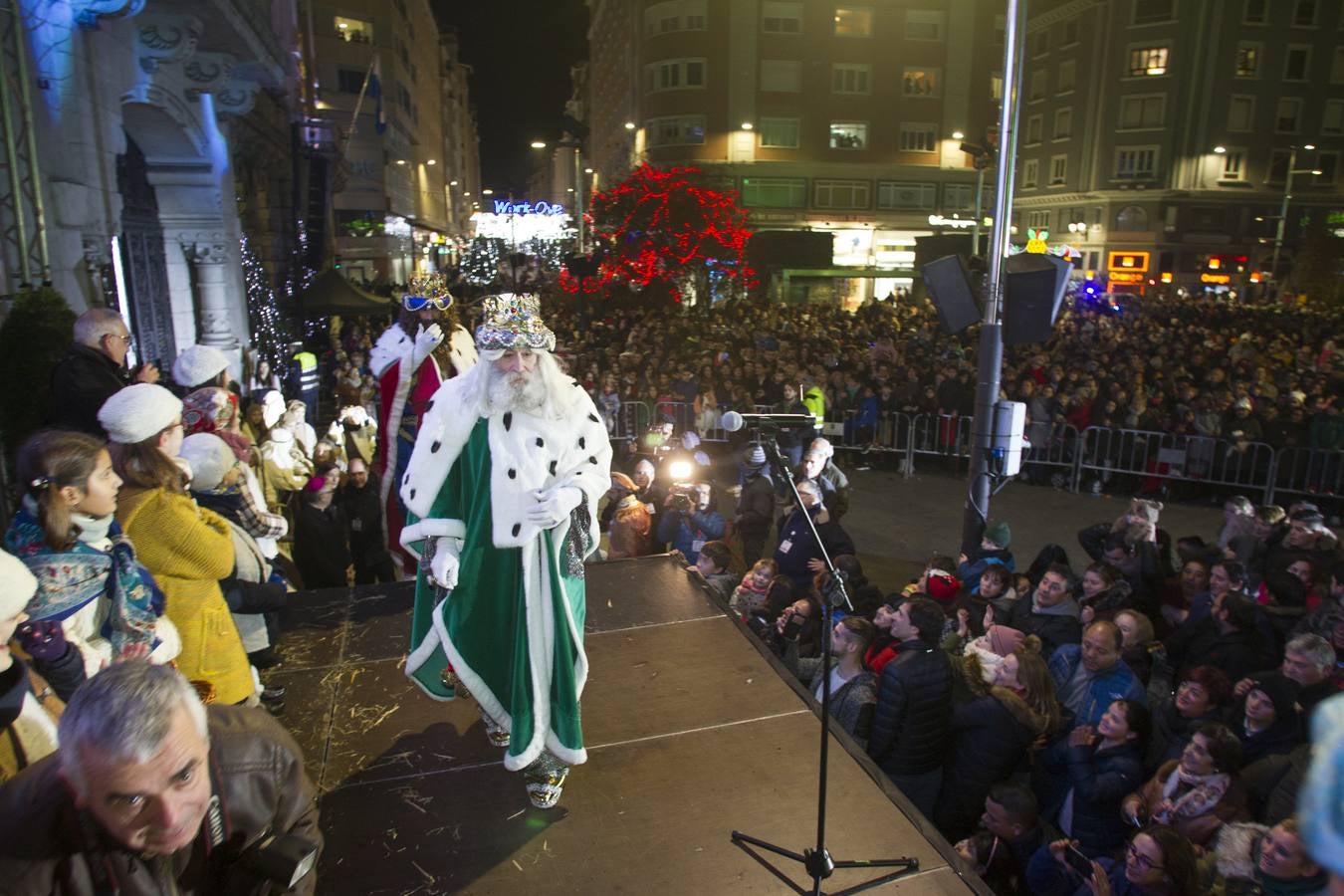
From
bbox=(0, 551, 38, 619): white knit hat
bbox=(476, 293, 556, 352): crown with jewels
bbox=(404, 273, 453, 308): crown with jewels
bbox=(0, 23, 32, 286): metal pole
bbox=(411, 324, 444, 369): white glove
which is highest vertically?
bbox=(0, 23, 32, 286): metal pole

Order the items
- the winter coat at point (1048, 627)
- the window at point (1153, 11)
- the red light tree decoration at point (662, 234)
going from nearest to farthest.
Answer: the winter coat at point (1048, 627)
the red light tree decoration at point (662, 234)
the window at point (1153, 11)

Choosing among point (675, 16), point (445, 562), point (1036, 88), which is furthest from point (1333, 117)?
point (445, 562)

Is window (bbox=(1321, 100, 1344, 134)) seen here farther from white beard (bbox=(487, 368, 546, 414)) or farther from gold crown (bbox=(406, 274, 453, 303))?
white beard (bbox=(487, 368, 546, 414))

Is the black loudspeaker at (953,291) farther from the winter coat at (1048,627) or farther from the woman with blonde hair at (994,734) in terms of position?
the woman with blonde hair at (994,734)

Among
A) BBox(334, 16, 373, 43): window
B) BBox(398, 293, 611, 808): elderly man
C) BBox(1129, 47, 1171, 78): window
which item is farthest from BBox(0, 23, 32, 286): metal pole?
BBox(1129, 47, 1171, 78): window

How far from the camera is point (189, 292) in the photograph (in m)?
12.0

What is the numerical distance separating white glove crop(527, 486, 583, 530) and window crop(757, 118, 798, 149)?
35.9 meters

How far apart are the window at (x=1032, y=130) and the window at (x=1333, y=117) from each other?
13476mm

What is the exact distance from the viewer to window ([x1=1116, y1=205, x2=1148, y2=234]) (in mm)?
43656

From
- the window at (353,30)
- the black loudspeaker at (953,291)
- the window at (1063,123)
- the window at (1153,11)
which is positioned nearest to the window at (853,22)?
the window at (1153,11)

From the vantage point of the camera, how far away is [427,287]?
18.1 ft

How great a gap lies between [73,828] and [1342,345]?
843 inches

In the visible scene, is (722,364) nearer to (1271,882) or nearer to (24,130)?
(24,130)

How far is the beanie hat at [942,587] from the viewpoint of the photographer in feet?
19.5
